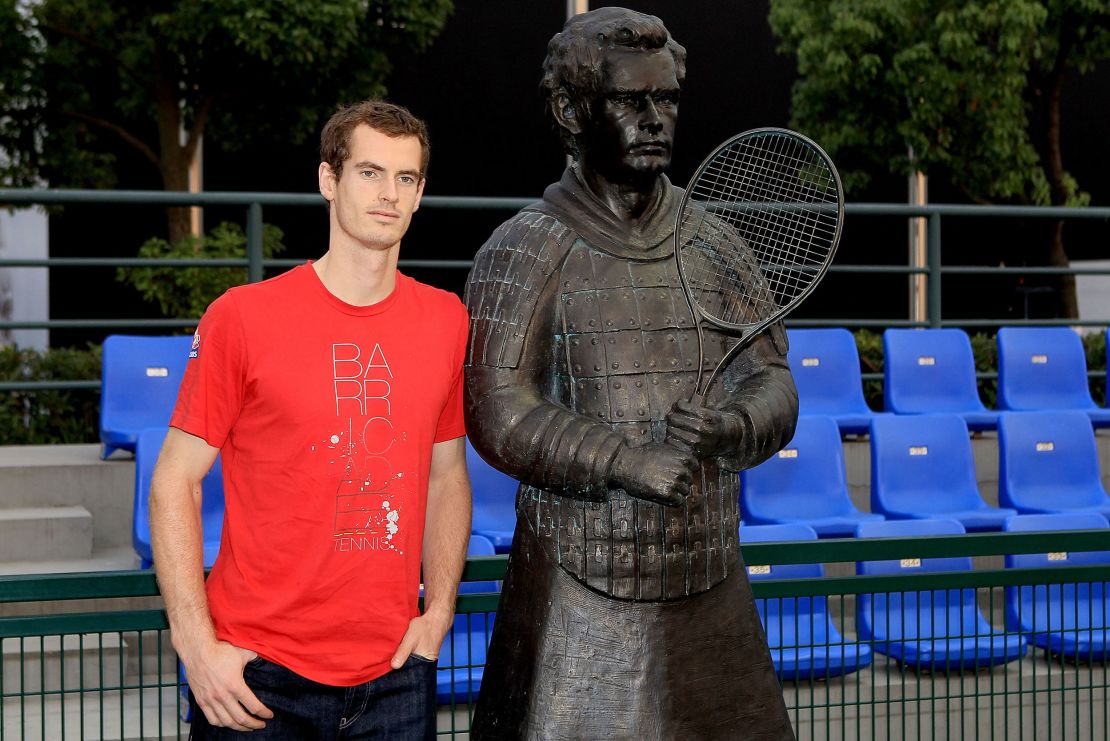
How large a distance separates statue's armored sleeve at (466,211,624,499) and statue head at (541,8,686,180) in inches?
6.8

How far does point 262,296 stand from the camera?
229 cm

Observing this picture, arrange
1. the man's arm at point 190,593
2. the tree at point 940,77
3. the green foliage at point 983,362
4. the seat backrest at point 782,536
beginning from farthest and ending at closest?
the tree at point 940,77, the green foliage at point 983,362, the seat backrest at point 782,536, the man's arm at point 190,593

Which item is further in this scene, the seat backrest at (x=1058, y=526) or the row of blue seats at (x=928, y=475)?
the row of blue seats at (x=928, y=475)

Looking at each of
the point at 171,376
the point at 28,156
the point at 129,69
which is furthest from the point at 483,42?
the point at 171,376

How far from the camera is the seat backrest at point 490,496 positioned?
16.8 ft

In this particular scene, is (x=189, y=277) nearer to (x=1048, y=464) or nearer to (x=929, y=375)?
(x=929, y=375)

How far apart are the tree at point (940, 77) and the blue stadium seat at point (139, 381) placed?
7227mm

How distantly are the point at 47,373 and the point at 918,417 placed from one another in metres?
4.33

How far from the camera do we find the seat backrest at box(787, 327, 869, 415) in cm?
661

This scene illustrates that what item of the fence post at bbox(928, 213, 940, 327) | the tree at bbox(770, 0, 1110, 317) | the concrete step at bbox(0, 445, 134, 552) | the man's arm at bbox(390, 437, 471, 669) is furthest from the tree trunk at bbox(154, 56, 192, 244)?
the man's arm at bbox(390, 437, 471, 669)

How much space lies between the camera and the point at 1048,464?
605cm

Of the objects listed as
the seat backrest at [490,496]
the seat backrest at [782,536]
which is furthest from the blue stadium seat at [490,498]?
the seat backrest at [782,536]

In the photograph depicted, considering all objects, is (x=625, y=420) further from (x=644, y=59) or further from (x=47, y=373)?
(x=47, y=373)

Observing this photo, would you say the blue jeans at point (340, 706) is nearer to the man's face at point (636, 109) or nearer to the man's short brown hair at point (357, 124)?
the man's short brown hair at point (357, 124)
